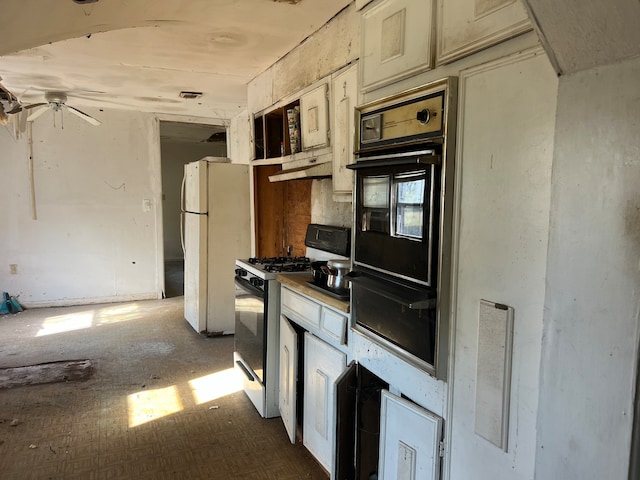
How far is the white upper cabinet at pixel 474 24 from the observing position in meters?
1.16

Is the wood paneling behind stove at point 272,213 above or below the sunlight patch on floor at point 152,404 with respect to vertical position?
above

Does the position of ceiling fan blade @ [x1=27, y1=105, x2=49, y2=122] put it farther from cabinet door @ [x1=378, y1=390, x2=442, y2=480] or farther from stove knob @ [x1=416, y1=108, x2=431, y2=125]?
cabinet door @ [x1=378, y1=390, x2=442, y2=480]

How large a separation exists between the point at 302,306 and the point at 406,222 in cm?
97

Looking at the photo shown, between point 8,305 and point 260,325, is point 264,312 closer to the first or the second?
point 260,325

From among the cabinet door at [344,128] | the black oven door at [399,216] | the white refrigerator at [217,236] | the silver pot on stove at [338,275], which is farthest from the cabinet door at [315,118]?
the white refrigerator at [217,236]

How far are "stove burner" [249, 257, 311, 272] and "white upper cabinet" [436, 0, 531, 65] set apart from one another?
163cm

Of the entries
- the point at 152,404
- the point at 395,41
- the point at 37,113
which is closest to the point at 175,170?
the point at 37,113

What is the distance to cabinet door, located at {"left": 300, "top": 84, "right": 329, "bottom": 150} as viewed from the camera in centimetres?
280

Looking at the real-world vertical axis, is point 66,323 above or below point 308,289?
below

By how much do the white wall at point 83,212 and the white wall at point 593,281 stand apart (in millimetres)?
5714

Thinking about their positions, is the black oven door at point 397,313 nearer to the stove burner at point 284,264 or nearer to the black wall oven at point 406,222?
the black wall oven at point 406,222

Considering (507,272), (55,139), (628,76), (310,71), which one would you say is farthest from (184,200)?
(628,76)

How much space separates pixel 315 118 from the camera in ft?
9.55

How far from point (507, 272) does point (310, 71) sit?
230cm
